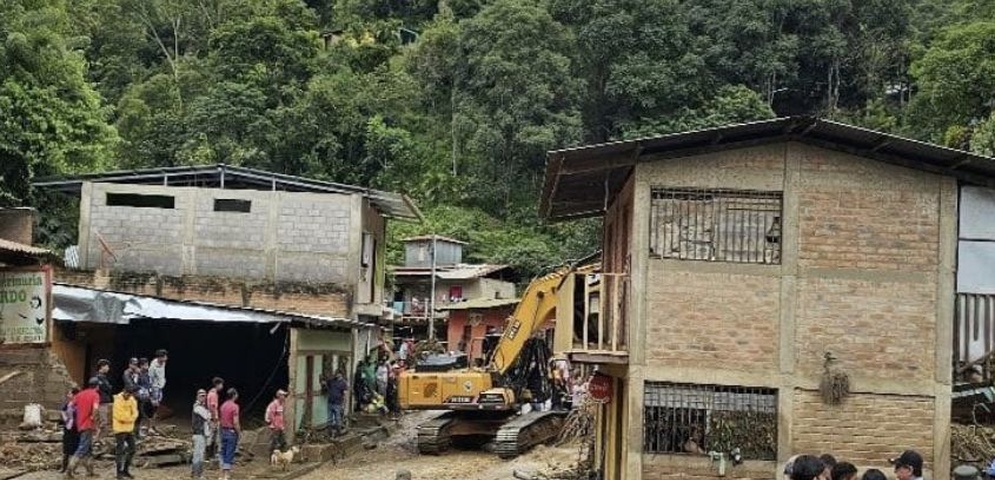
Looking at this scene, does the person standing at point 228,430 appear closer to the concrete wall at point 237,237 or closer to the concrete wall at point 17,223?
the concrete wall at point 237,237

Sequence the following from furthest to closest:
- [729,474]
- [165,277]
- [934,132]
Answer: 1. [934,132]
2. [165,277]
3. [729,474]

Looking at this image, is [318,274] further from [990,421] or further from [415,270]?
[415,270]

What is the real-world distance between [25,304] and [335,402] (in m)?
11.0

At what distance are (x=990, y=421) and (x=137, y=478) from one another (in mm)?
13087

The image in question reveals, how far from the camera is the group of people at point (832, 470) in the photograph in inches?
332

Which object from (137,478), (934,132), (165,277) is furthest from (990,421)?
(934,132)

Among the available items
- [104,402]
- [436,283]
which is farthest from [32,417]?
[436,283]

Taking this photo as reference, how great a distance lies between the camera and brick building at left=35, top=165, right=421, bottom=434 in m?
27.0

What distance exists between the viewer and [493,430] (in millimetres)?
25797

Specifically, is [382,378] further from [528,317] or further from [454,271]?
[454,271]

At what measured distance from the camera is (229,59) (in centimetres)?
5756

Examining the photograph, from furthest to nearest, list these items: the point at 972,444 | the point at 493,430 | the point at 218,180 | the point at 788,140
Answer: the point at 218,180 < the point at 493,430 < the point at 972,444 < the point at 788,140

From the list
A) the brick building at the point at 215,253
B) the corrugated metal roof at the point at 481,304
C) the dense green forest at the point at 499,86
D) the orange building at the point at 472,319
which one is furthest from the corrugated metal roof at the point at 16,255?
the dense green forest at the point at 499,86

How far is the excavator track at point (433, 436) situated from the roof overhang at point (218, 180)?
18.9 feet
